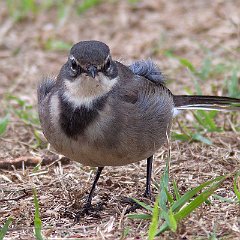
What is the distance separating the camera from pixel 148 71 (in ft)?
18.3

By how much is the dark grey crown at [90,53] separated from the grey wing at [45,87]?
1.63 feet

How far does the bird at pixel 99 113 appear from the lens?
4.63 meters

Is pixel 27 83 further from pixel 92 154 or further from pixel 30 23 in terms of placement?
pixel 92 154

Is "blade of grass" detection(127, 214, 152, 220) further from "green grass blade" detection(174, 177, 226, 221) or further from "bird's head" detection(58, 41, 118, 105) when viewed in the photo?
"bird's head" detection(58, 41, 118, 105)

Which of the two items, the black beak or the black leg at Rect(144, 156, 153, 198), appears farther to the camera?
the black leg at Rect(144, 156, 153, 198)

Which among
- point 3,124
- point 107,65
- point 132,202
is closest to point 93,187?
point 132,202

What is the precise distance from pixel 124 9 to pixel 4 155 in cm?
380

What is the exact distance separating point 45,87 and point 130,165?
1.07 meters

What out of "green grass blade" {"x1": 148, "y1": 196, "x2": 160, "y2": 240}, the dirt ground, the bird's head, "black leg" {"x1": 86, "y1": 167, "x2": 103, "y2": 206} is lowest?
the dirt ground

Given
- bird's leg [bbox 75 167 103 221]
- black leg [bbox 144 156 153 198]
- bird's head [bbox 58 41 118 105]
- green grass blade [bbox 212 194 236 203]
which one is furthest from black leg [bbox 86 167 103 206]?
green grass blade [bbox 212 194 236 203]

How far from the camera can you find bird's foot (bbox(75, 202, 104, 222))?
480 cm

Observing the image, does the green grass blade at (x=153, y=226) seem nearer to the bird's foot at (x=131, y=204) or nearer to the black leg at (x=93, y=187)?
the bird's foot at (x=131, y=204)

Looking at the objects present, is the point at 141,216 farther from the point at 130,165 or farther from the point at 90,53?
the point at 130,165

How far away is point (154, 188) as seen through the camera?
212 inches
